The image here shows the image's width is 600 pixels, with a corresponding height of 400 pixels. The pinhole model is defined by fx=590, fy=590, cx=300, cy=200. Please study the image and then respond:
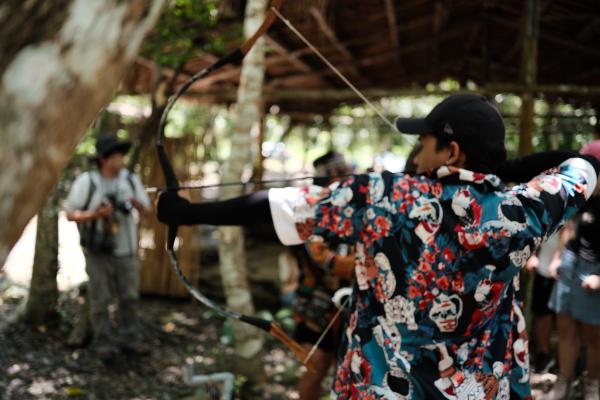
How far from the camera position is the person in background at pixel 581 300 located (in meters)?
3.78

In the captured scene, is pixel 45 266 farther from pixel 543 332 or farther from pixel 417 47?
pixel 417 47

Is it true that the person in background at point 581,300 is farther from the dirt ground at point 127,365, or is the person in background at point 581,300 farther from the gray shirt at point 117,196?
the gray shirt at point 117,196

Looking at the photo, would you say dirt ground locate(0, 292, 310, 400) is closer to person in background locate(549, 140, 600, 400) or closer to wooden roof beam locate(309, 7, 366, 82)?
person in background locate(549, 140, 600, 400)

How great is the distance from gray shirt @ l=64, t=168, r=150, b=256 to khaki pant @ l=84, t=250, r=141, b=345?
121 millimetres

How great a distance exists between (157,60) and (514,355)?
457cm

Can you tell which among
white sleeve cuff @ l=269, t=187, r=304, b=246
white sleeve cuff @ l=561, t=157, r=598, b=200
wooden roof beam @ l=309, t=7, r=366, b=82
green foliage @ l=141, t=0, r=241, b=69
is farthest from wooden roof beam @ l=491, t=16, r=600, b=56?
white sleeve cuff @ l=269, t=187, r=304, b=246

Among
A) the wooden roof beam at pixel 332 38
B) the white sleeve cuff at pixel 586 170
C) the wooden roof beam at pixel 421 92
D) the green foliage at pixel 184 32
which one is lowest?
the white sleeve cuff at pixel 586 170

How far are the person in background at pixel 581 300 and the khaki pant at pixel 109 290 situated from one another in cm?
332

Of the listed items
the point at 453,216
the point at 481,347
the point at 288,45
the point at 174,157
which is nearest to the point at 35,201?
the point at 453,216

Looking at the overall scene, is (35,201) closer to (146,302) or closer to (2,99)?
(2,99)

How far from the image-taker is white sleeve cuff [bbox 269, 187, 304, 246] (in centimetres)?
150

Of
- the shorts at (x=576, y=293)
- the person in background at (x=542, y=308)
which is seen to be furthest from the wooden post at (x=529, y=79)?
the shorts at (x=576, y=293)

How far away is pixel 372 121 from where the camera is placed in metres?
11.3

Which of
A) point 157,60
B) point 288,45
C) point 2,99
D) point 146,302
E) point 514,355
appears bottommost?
point 146,302
